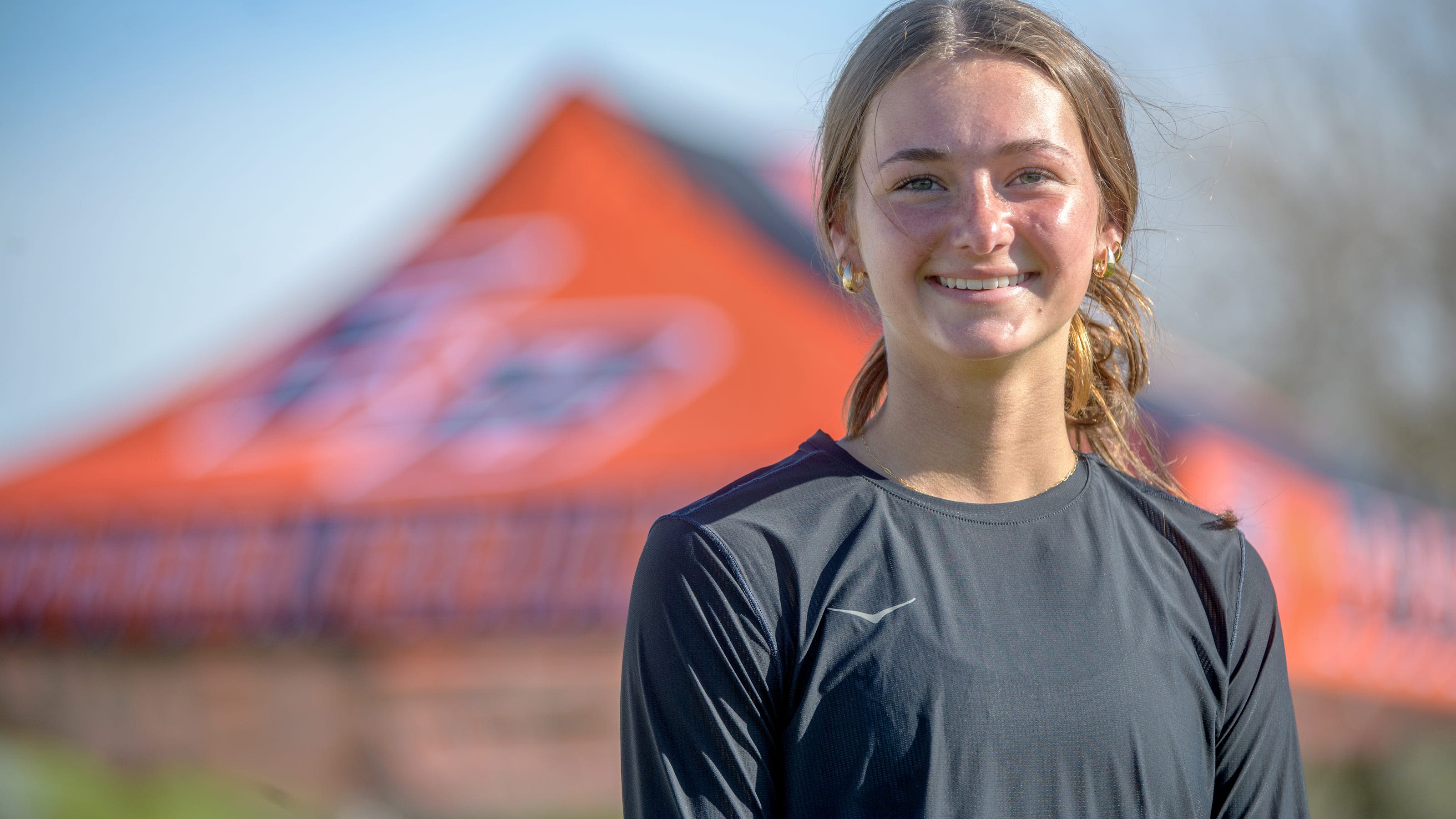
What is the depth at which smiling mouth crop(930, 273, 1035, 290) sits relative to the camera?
1.06 meters

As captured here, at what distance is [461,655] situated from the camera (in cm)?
421

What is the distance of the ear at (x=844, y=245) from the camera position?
1191 millimetres

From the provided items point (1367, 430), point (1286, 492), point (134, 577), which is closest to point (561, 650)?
point (134, 577)

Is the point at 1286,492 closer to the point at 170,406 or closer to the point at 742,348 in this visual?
the point at 742,348

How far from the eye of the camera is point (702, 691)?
929 millimetres

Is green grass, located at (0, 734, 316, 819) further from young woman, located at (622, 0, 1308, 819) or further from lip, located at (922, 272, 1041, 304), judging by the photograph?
lip, located at (922, 272, 1041, 304)

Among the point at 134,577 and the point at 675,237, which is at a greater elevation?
the point at 675,237

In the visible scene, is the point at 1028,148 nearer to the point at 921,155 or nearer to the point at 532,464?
the point at 921,155

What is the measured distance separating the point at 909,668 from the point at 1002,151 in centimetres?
47

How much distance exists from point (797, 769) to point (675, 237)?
4279 millimetres

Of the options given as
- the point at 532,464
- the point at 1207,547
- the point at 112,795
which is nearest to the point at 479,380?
the point at 532,464

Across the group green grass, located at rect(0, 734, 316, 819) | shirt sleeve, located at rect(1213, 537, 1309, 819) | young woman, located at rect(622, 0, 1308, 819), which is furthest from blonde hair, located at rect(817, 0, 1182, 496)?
green grass, located at rect(0, 734, 316, 819)

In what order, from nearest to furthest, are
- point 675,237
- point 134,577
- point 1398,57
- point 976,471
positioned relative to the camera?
point 976,471, point 134,577, point 675,237, point 1398,57

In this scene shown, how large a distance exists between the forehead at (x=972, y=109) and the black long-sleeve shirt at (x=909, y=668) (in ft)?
1.03
